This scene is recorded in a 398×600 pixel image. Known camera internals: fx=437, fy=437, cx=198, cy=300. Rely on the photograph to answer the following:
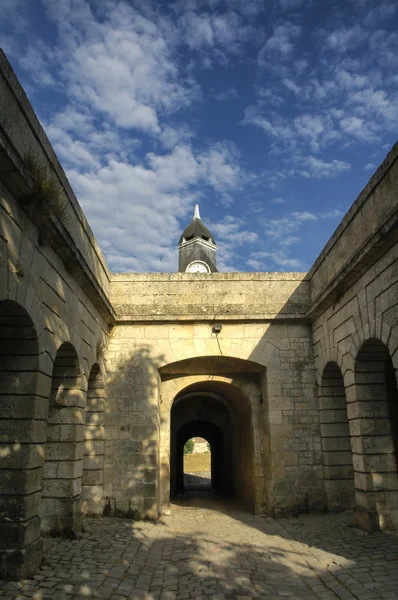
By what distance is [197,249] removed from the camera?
3281 cm

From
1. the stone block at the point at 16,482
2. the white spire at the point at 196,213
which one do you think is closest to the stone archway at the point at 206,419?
the stone block at the point at 16,482

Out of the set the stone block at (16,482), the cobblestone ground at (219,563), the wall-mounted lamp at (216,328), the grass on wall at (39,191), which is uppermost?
the grass on wall at (39,191)

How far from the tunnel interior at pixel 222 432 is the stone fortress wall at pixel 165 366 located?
0.16m

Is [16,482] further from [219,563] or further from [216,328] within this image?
[216,328]

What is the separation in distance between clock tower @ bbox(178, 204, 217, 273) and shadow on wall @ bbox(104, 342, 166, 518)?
22852 mm

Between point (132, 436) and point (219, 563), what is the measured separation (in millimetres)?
3169

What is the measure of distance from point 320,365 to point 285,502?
101 inches

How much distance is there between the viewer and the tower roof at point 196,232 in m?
34.0

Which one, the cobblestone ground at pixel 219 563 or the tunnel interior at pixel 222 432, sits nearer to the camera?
the cobblestone ground at pixel 219 563

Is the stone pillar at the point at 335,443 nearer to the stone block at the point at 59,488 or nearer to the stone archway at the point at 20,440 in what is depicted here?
the stone block at the point at 59,488

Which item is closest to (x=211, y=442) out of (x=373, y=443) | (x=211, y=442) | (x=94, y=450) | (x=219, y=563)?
(x=211, y=442)

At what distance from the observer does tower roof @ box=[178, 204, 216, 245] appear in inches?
1340

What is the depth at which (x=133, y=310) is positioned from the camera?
868 cm

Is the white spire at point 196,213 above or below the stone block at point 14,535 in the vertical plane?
above
